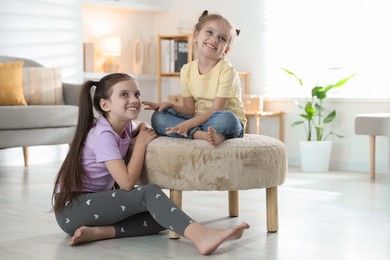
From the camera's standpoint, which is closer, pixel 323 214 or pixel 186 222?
pixel 186 222

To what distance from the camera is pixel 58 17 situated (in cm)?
598

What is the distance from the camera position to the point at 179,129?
2.79 metres

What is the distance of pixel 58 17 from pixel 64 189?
3.50 m

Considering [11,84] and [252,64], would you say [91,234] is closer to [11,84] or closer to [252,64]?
[11,84]

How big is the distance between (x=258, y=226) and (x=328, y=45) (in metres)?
2.86

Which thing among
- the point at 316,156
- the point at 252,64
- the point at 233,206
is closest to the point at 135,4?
the point at 252,64

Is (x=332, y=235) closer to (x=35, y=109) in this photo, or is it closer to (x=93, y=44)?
(x=35, y=109)

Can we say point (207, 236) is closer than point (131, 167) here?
Yes

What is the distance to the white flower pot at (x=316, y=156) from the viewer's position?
534 cm

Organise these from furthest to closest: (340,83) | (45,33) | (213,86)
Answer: (45,33), (340,83), (213,86)

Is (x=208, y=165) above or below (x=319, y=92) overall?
below

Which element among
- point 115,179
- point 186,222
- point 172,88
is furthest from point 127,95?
point 172,88

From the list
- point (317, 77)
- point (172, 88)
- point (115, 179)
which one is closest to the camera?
point (115, 179)

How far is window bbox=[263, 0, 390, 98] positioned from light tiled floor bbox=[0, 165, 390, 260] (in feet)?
3.42
